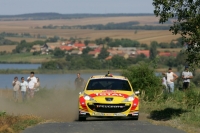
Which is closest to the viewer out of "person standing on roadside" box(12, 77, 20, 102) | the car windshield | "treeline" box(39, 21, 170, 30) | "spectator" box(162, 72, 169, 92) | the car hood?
Result: the car hood

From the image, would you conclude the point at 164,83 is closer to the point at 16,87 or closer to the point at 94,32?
the point at 16,87

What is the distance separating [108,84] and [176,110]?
2.73m

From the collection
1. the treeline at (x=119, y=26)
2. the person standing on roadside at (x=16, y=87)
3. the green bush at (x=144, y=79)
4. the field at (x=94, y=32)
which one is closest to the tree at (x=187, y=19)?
the green bush at (x=144, y=79)

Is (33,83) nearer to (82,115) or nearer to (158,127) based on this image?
(82,115)

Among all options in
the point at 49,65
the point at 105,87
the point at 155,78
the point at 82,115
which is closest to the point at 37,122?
the point at 82,115

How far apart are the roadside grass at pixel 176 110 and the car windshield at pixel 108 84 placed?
138cm

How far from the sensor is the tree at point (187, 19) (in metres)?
17.2

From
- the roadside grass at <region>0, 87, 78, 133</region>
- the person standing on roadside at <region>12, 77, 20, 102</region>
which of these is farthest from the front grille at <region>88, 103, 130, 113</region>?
the person standing on roadside at <region>12, 77, 20, 102</region>

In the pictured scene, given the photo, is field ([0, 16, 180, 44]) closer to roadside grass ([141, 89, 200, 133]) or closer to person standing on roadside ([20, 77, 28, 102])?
person standing on roadside ([20, 77, 28, 102])

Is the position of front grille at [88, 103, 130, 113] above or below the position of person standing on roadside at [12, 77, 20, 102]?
above

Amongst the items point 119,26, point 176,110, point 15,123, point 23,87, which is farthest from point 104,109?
point 119,26

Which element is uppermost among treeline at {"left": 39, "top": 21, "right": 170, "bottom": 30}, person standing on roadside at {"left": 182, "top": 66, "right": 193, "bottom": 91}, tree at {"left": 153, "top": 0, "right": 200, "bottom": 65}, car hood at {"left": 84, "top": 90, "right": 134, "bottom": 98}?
tree at {"left": 153, "top": 0, "right": 200, "bottom": 65}

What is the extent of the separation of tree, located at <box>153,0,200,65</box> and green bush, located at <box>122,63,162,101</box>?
31.1ft

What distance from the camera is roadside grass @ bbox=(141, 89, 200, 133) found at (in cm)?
1722
